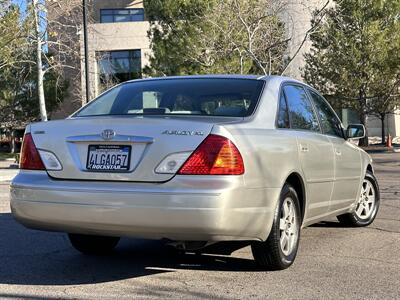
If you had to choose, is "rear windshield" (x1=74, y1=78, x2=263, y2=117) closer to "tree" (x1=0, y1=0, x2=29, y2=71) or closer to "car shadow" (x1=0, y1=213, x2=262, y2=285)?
"car shadow" (x1=0, y1=213, x2=262, y2=285)

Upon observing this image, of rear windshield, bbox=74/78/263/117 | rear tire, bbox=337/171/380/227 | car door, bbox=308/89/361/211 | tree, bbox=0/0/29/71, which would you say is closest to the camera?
rear windshield, bbox=74/78/263/117

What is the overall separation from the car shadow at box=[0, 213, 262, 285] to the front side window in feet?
6.05

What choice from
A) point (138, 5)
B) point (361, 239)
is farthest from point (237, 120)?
point (138, 5)

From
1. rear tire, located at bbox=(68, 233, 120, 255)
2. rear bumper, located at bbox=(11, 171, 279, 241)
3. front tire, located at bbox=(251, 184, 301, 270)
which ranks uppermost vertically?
rear bumper, located at bbox=(11, 171, 279, 241)

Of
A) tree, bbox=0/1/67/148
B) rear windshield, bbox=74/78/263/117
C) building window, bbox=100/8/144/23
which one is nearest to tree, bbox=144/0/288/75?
tree, bbox=0/1/67/148

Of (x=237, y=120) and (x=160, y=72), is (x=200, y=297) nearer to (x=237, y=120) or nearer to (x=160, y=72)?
(x=237, y=120)

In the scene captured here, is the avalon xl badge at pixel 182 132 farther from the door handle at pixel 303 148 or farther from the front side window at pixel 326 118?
the front side window at pixel 326 118

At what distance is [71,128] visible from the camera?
16.3 ft

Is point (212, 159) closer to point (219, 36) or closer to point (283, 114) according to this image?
point (283, 114)

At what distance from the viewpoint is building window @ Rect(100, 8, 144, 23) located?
49.5 metres

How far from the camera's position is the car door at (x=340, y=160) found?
6.51m

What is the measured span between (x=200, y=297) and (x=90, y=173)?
1.33 meters

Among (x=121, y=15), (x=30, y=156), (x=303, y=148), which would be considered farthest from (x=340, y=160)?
(x=121, y=15)

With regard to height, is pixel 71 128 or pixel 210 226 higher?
pixel 71 128
